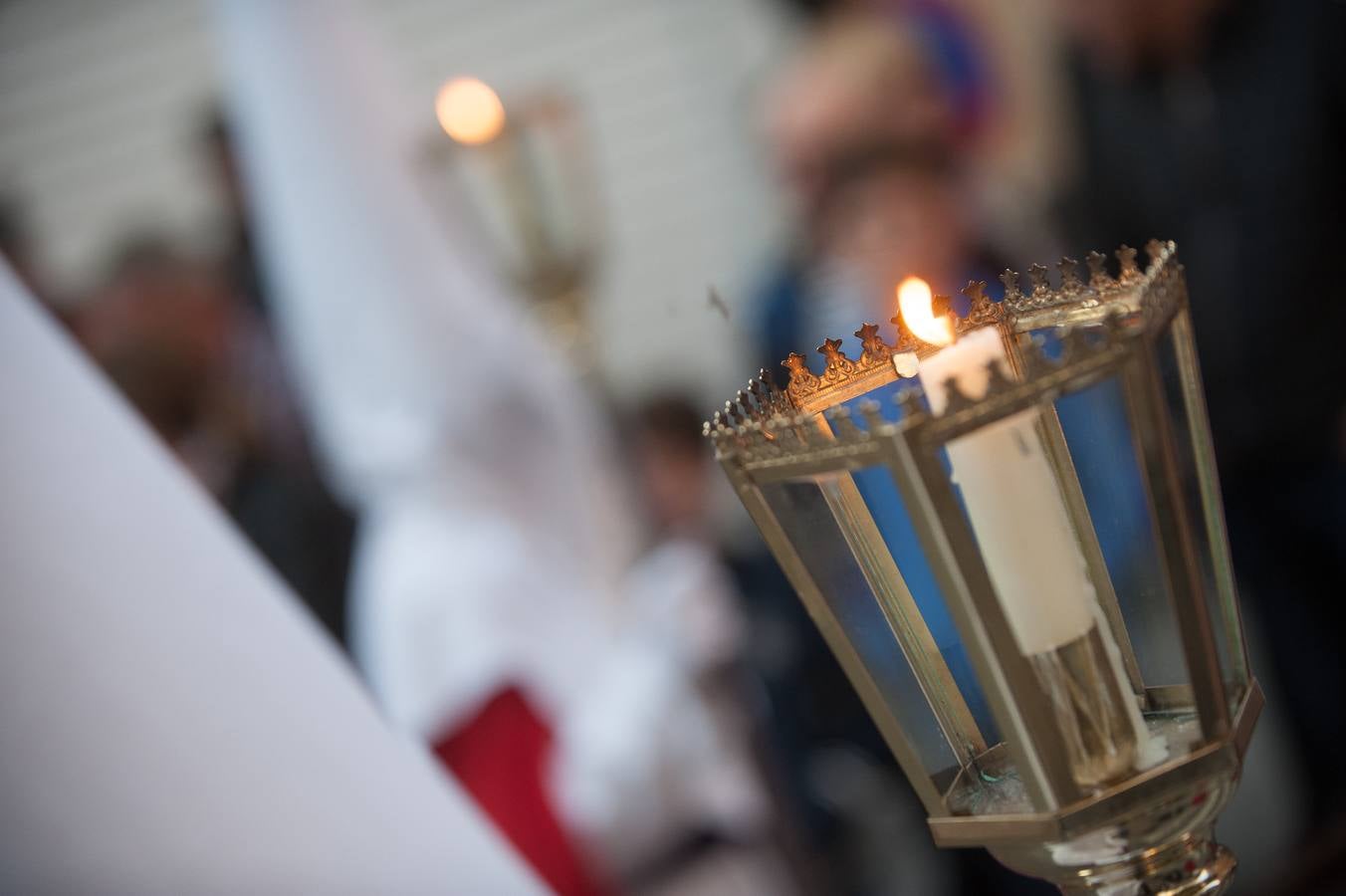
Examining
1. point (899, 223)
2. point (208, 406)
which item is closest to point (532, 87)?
point (208, 406)

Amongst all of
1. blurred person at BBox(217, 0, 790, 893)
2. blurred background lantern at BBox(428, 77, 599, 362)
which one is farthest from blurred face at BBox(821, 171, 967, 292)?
blurred person at BBox(217, 0, 790, 893)

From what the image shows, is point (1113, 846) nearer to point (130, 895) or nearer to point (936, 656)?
point (936, 656)

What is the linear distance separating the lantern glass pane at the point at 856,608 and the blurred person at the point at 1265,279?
1.27 metres

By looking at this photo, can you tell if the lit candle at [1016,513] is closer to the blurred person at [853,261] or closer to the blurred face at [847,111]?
the blurred person at [853,261]

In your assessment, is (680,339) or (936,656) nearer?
(936,656)

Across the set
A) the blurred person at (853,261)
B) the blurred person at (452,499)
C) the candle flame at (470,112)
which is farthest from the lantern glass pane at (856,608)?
the blurred person at (452,499)

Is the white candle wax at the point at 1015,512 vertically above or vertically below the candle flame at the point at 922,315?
below

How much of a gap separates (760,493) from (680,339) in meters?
2.78

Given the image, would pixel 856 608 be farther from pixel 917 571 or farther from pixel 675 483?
pixel 675 483

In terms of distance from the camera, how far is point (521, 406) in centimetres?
136

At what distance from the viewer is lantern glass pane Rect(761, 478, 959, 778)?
0.96 ft

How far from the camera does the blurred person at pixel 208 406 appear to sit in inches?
62.1

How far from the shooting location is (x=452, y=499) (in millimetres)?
1307

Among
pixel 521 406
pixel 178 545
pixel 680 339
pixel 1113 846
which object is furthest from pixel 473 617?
pixel 680 339
